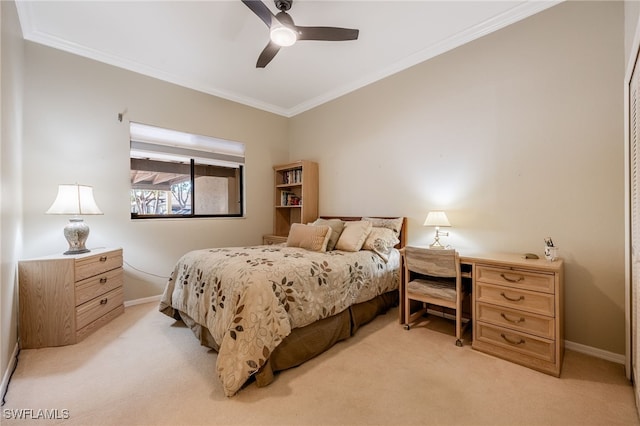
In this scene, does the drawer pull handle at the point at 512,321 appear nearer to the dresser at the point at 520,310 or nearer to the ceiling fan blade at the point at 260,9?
the dresser at the point at 520,310

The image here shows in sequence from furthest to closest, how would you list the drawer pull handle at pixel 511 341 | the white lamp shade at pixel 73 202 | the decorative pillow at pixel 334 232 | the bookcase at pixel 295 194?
the bookcase at pixel 295 194
the decorative pillow at pixel 334 232
the white lamp shade at pixel 73 202
the drawer pull handle at pixel 511 341

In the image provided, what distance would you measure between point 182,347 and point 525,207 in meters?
3.19

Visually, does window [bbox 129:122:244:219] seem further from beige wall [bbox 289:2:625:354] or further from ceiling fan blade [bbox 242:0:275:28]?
beige wall [bbox 289:2:625:354]

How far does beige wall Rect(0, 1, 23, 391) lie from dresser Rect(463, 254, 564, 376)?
3.26 meters

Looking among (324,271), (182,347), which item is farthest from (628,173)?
(182,347)

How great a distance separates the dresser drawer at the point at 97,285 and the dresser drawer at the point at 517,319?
3404 mm

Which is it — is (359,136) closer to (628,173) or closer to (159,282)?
(628,173)

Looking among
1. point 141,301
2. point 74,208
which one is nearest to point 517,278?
point 74,208

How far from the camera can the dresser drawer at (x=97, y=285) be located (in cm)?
234

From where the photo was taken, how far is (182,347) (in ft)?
7.20

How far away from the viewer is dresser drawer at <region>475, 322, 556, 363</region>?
180 cm

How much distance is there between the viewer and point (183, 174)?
3732 millimetres

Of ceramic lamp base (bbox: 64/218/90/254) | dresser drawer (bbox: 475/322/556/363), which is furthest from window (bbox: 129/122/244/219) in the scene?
dresser drawer (bbox: 475/322/556/363)

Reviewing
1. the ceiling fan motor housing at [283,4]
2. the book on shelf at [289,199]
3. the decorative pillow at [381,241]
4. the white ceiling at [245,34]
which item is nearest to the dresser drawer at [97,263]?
the white ceiling at [245,34]
